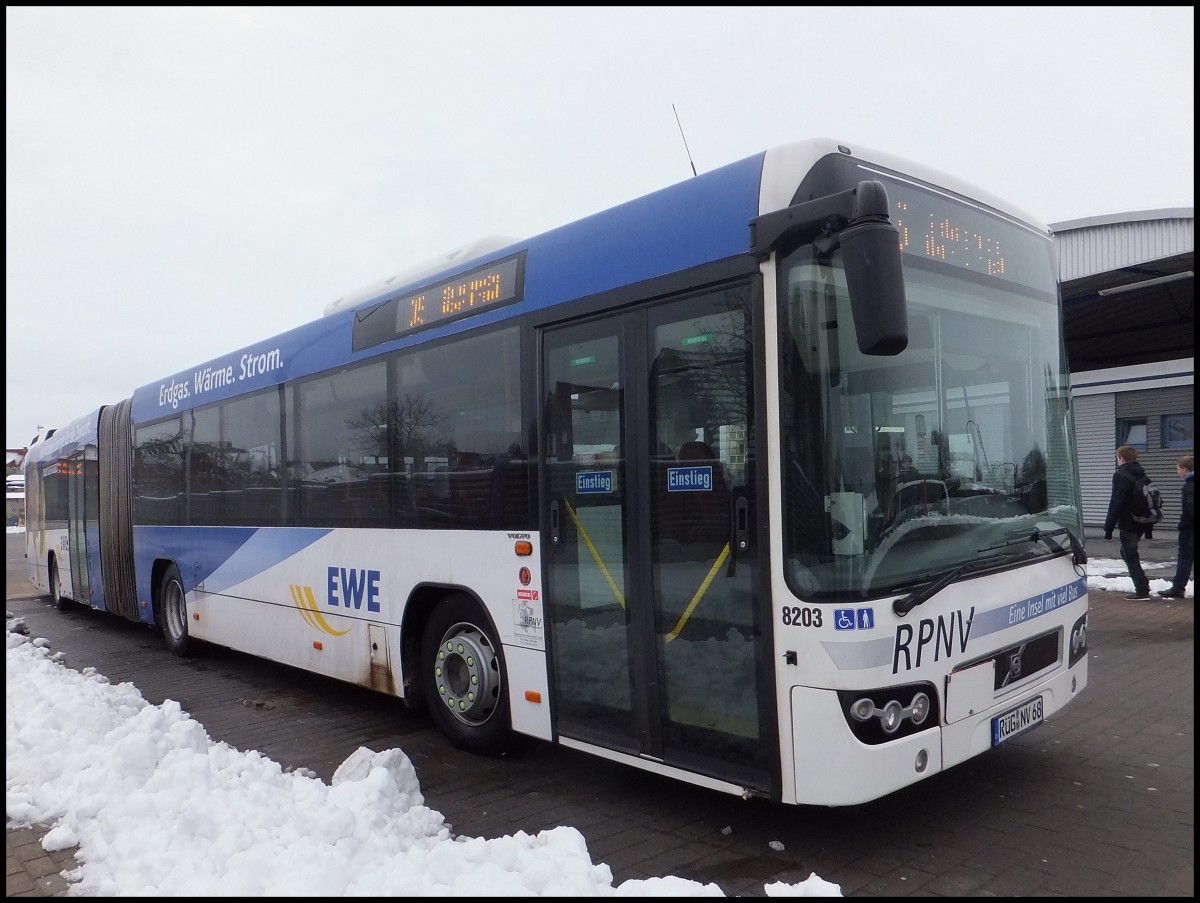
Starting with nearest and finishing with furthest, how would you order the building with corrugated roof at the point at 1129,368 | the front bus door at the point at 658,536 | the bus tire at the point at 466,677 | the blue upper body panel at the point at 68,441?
the front bus door at the point at 658,536 < the bus tire at the point at 466,677 < the blue upper body panel at the point at 68,441 < the building with corrugated roof at the point at 1129,368

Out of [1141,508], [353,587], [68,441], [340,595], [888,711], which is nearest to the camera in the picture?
[888,711]

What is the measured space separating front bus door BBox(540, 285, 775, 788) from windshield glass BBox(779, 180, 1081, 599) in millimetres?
313

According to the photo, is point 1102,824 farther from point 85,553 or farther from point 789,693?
point 85,553

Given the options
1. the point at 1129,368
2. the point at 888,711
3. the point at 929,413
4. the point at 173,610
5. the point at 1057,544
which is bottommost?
the point at 173,610

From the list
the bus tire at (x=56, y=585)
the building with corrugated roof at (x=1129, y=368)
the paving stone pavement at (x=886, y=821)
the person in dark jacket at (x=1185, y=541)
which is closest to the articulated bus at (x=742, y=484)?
the paving stone pavement at (x=886, y=821)

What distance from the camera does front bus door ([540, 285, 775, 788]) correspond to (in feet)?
13.9

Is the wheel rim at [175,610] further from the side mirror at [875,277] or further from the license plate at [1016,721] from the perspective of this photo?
the side mirror at [875,277]

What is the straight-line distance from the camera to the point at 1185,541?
1125 centimetres

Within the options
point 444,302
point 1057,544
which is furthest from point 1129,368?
point 444,302

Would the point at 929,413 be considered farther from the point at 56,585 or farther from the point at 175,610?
the point at 56,585

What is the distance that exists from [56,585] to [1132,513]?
54.3ft

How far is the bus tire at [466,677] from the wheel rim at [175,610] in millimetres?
5410

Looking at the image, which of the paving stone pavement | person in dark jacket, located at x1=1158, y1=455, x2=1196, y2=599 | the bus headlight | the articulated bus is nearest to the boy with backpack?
person in dark jacket, located at x1=1158, y1=455, x2=1196, y2=599

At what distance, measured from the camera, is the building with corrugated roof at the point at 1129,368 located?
1631cm
